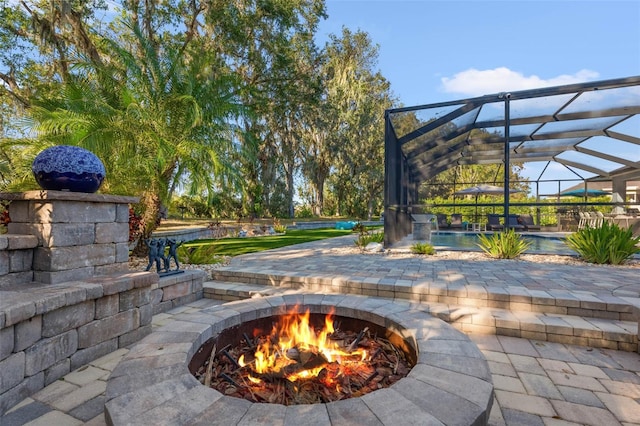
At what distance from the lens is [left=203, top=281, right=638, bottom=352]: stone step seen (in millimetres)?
2975

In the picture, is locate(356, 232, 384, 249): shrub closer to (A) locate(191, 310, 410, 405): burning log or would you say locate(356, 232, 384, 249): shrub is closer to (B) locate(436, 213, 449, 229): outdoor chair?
(A) locate(191, 310, 410, 405): burning log

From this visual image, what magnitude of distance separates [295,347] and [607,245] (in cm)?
689

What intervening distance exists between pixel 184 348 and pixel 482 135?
454 inches

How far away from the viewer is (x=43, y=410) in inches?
80.0

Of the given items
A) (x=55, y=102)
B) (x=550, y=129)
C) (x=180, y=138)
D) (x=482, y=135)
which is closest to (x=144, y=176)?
(x=180, y=138)

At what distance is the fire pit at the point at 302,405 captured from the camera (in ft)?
4.55

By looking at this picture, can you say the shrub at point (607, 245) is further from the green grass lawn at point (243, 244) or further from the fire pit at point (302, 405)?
the green grass lawn at point (243, 244)

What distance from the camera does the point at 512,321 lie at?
3.30m

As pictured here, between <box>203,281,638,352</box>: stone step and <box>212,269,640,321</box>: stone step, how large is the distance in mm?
67

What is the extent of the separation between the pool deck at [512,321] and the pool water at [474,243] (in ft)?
5.55

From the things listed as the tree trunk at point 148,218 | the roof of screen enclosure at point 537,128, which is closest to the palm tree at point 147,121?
the tree trunk at point 148,218

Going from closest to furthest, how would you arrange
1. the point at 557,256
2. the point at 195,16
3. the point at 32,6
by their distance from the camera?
the point at 557,256 < the point at 32,6 < the point at 195,16

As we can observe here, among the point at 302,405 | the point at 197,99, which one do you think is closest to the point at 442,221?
the point at 197,99

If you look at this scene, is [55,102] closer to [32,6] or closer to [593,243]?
[32,6]
